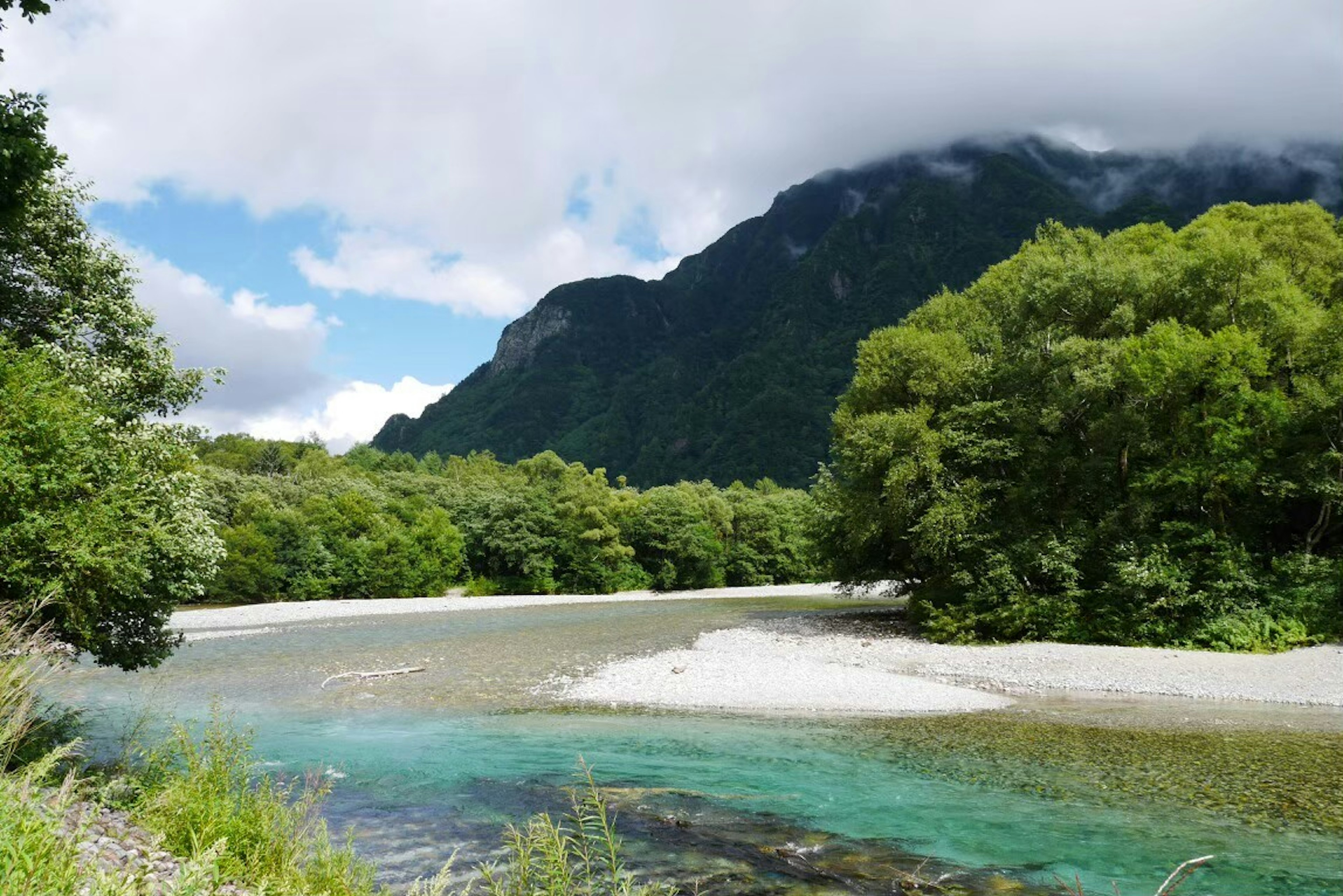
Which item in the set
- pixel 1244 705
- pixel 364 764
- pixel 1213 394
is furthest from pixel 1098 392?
pixel 364 764

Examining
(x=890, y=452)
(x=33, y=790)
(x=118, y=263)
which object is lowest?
(x=33, y=790)

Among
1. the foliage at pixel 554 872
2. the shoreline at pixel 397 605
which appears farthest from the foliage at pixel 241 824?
the shoreline at pixel 397 605

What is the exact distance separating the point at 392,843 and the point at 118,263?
1203 centimetres

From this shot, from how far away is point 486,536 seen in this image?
7119cm

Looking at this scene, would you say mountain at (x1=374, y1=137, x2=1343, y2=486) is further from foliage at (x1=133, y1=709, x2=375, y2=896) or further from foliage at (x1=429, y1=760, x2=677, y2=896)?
foliage at (x1=133, y1=709, x2=375, y2=896)

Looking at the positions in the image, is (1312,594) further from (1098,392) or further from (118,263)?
(118,263)

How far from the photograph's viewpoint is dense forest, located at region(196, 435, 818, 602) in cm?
6097

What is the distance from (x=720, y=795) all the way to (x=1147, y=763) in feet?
25.2

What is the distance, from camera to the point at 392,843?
9977 millimetres

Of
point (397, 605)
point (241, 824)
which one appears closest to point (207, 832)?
point (241, 824)

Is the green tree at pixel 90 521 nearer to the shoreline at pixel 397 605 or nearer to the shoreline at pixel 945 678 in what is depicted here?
the shoreline at pixel 945 678

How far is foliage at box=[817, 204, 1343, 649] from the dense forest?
3211cm

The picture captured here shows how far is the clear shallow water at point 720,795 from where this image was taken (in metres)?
9.24

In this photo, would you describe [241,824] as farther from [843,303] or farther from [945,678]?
[843,303]
